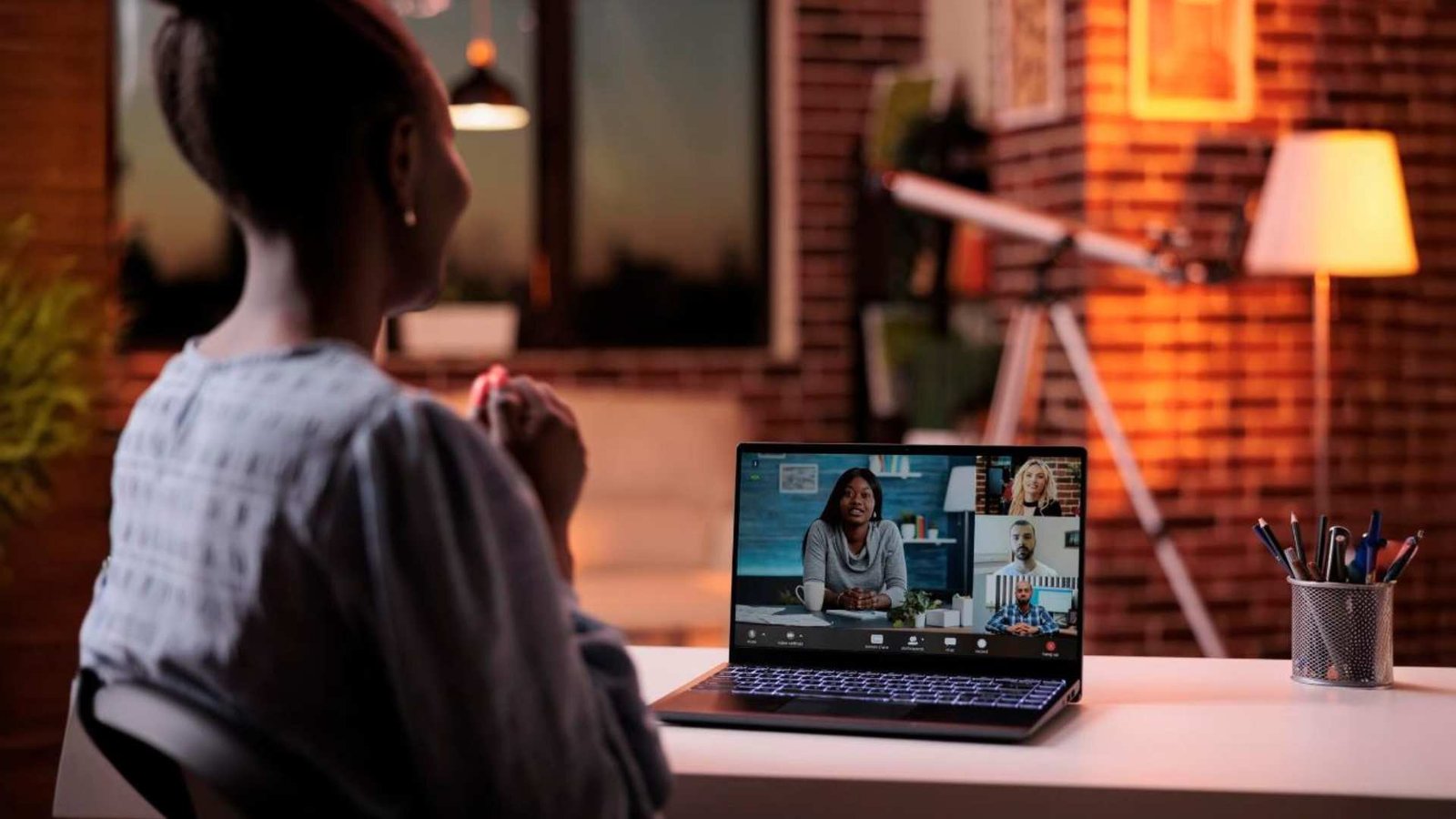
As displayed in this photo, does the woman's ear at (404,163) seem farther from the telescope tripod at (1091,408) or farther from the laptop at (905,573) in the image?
the telescope tripod at (1091,408)

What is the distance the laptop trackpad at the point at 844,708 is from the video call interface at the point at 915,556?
0.13 metres

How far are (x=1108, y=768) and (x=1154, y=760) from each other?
49 mm

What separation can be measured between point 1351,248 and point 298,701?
361 cm

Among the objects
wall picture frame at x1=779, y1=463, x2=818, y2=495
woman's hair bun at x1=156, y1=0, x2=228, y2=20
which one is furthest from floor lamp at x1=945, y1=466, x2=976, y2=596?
woman's hair bun at x1=156, y1=0, x2=228, y2=20

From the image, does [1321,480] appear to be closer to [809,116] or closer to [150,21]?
[809,116]

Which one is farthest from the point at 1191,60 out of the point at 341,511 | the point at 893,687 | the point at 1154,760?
the point at 341,511

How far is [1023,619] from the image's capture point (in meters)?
1.59

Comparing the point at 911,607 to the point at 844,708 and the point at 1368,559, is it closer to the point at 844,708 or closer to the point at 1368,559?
the point at 844,708

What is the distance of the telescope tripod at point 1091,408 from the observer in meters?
4.28

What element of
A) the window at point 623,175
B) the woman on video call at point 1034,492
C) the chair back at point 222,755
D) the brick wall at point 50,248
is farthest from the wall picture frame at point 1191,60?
the chair back at point 222,755

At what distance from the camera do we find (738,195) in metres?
6.25

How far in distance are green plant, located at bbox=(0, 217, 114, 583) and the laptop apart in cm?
177

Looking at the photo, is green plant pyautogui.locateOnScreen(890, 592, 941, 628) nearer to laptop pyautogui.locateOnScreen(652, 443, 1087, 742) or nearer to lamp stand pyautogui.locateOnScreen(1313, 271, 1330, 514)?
laptop pyautogui.locateOnScreen(652, 443, 1087, 742)

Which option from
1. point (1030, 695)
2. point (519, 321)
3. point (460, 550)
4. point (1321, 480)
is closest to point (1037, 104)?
point (1321, 480)
